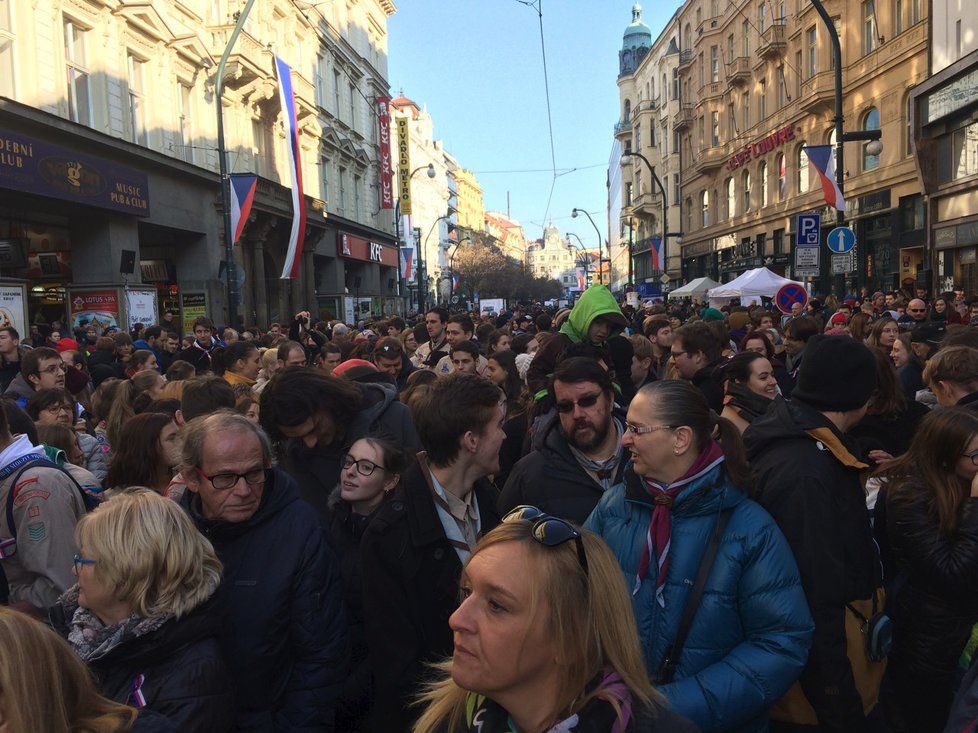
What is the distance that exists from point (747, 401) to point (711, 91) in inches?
1717

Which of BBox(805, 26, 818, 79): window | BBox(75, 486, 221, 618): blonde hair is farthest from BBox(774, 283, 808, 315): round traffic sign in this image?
BBox(805, 26, 818, 79): window

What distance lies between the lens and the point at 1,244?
1608cm

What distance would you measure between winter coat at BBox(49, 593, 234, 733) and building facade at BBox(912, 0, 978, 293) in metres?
20.5

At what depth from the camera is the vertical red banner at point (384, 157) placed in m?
44.0

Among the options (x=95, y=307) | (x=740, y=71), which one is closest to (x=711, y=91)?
(x=740, y=71)

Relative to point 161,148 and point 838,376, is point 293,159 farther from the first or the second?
point 838,376

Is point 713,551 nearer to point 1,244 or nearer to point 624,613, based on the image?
point 624,613

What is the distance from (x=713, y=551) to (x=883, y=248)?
26.5 m

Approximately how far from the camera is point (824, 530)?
8.86ft

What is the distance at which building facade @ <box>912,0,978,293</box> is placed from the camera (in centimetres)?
1845

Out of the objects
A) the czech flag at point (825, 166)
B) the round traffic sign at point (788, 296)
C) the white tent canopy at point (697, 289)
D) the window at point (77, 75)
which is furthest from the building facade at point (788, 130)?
the window at point (77, 75)

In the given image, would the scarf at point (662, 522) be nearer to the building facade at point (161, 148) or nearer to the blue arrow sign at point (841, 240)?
the blue arrow sign at point (841, 240)

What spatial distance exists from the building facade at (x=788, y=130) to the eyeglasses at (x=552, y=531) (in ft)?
42.3

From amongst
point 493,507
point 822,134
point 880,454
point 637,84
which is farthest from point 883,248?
point 637,84
